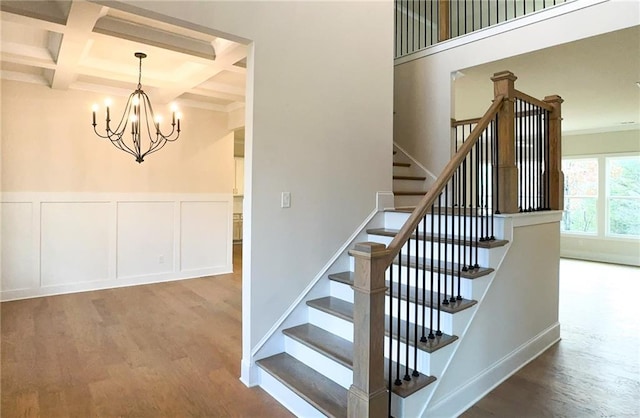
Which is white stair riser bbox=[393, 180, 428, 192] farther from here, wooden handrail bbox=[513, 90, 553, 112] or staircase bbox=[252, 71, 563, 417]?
wooden handrail bbox=[513, 90, 553, 112]

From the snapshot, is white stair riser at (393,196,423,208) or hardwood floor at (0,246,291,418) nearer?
hardwood floor at (0,246,291,418)

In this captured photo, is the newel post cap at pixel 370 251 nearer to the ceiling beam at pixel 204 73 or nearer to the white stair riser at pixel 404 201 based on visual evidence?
the white stair riser at pixel 404 201

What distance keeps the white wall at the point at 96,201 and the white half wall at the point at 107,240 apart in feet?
0.04

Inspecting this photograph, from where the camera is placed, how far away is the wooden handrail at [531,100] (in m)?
2.92

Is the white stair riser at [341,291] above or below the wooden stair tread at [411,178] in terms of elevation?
below

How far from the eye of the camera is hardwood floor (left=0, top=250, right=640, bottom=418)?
2.39m

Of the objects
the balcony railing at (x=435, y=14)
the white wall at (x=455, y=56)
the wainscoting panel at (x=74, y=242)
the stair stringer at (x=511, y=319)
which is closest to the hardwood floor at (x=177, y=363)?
the stair stringer at (x=511, y=319)

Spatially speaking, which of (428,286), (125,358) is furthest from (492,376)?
(125,358)

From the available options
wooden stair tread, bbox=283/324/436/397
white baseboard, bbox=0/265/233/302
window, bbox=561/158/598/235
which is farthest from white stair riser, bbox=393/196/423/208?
window, bbox=561/158/598/235

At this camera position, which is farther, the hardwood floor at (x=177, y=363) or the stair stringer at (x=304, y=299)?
the stair stringer at (x=304, y=299)

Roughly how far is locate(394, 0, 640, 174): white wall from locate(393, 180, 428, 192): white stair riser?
Result: 0.22 metres

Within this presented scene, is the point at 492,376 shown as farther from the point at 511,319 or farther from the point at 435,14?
the point at 435,14

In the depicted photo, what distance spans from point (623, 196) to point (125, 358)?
931cm

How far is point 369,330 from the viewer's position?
1.88 m
